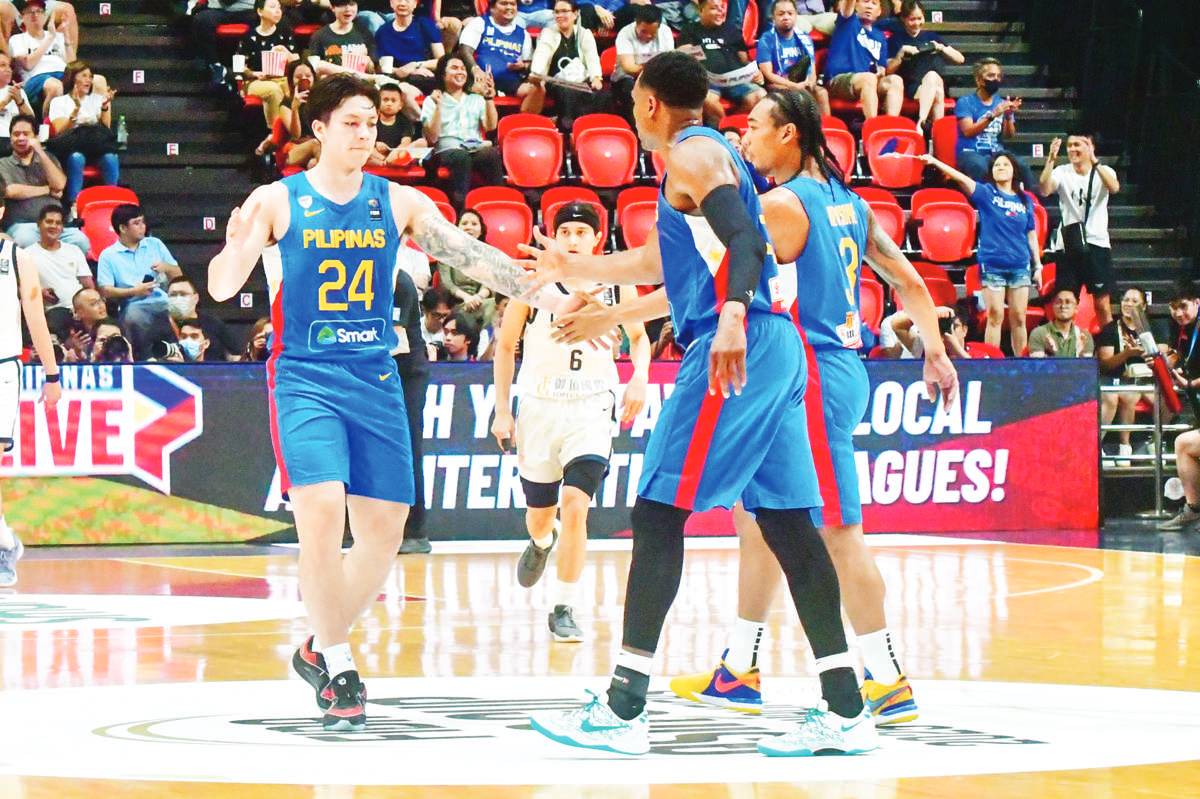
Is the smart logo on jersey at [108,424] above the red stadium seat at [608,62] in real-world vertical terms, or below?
below

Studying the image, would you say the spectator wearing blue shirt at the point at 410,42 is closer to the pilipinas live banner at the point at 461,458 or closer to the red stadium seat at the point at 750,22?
the red stadium seat at the point at 750,22

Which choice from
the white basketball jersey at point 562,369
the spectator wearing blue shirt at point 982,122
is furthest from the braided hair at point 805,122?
the spectator wearing blue shirt at point 982,122

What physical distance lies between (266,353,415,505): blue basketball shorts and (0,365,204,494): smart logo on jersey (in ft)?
24.1

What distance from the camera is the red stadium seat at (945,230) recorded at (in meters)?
17.6

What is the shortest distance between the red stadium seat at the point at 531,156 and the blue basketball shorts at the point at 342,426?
11.0m

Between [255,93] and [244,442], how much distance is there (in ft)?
15.1

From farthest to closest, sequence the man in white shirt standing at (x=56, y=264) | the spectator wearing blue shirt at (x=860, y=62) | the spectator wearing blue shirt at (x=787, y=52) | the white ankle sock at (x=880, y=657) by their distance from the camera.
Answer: the spectator wearing blue shirt at (x=860, y=62)
the spectator wearing blue shirt at (x=787, y=52)
the man in white shirt standing at (x=56, y=264)
the white ankle sock at (x=880, y=657)

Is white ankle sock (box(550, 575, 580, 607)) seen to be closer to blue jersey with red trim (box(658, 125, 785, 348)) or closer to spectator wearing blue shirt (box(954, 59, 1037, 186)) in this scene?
blue jersey with red trim (box(658, 125, 785, 348))

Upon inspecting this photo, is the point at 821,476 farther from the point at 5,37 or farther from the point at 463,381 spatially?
the point at 5,37

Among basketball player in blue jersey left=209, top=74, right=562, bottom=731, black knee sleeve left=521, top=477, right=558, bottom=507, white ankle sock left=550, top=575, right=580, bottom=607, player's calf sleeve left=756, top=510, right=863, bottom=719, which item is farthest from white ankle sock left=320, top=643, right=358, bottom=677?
black knee sleeve left=521, top=477, right=558, bottom=507

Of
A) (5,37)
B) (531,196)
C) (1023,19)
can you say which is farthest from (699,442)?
(1023,19)

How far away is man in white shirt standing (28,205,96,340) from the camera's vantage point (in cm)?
1455

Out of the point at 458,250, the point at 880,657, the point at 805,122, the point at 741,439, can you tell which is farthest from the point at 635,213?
the point at 741,439

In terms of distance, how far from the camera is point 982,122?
1811 centimetres
